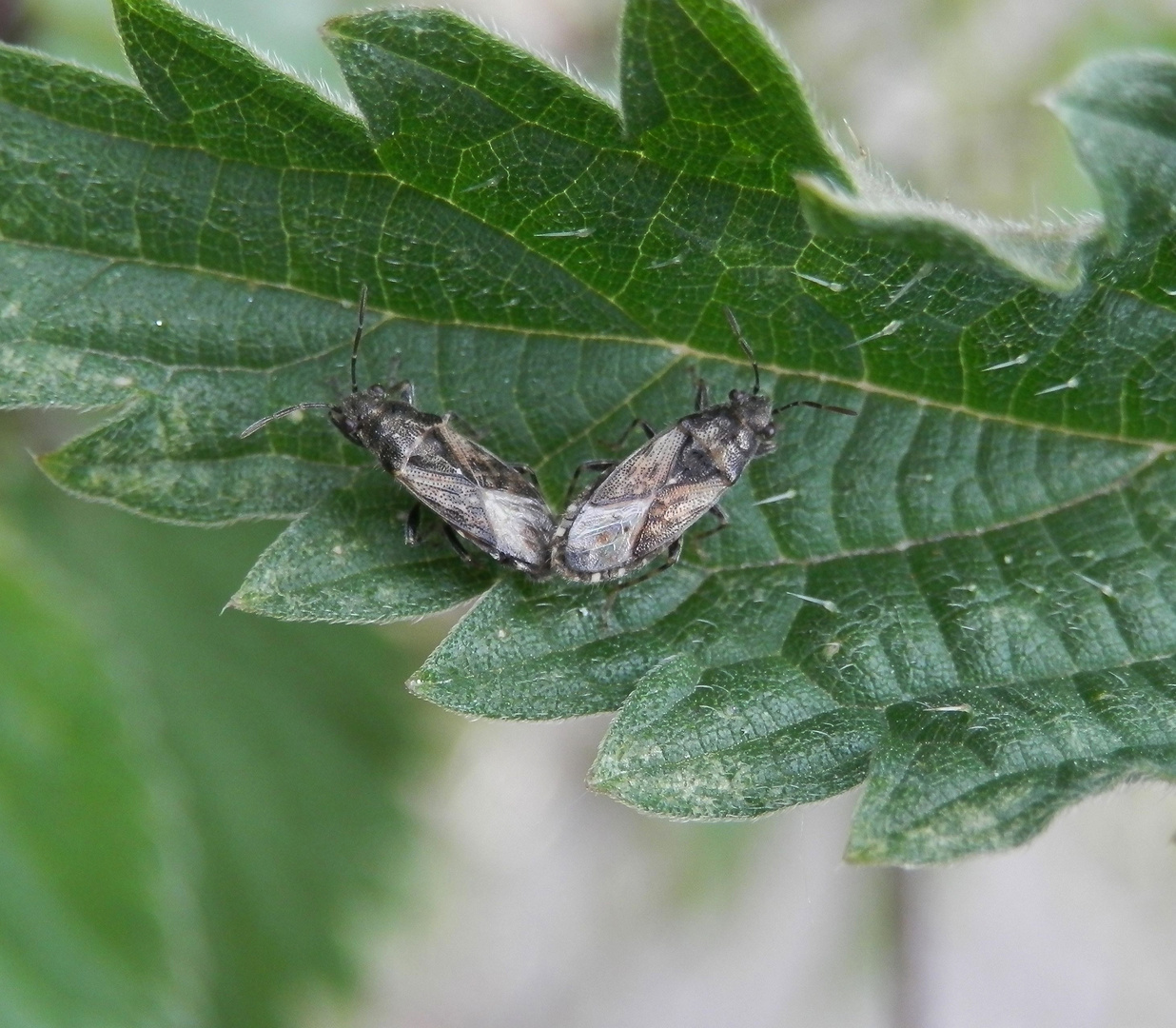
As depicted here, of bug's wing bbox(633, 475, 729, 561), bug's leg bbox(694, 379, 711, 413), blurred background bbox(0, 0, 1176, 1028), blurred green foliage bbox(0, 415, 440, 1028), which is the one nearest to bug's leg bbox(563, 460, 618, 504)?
bug's wing bbox(633, 475, 729, 561)

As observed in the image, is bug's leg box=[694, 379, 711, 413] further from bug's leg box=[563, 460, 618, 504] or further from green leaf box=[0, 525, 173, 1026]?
green leaf box=[0, 525, 173, 1026]

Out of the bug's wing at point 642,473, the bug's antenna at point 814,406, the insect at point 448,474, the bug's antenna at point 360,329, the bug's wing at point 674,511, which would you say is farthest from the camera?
the bug's wing at point 642,473

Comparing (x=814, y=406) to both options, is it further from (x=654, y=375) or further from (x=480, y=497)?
(x=480, y=497)

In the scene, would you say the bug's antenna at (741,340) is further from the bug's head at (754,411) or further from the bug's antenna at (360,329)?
the bug's antenna at (360,329)

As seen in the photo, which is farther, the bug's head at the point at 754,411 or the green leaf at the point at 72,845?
the green leaf at the point at 72,845

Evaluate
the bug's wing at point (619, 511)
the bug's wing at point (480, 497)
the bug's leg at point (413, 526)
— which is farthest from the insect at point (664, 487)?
the bug's leg at point (413, 526)

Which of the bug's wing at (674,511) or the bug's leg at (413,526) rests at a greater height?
the bug's leg at (413,526)
